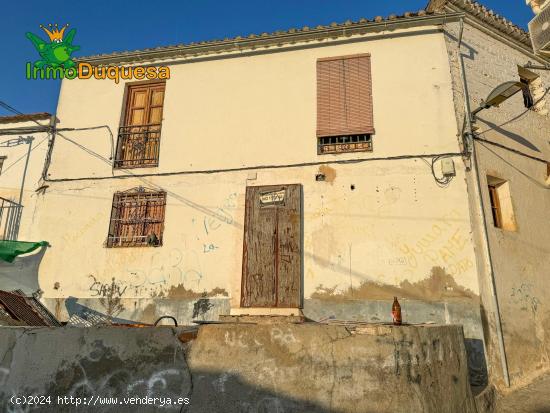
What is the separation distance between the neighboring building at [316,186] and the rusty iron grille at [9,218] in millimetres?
567

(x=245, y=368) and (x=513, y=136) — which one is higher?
(x=513, y=136)

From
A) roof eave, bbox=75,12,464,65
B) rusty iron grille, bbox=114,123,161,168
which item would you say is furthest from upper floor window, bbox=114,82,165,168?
roof eave, bbox=75,12,464,65

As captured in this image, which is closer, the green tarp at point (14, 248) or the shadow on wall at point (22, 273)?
the green tarp at point (14, 248)

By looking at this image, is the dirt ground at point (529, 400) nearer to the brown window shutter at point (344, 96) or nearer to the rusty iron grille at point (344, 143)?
the rusty iron grille at point (344, 143)

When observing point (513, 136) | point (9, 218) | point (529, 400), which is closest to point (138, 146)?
point (9, 218)

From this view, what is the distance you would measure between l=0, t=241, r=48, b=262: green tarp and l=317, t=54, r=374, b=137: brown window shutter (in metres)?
6.54

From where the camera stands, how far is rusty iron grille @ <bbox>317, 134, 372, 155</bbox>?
8461 millimetres

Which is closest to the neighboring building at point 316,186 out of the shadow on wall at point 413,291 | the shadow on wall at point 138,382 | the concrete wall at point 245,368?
the shadow on wall at point 413,291

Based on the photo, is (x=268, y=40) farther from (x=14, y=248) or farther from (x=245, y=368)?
(x=245, y=368)

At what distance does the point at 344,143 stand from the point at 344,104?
863 millimetres

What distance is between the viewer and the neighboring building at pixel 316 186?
24.7 ft

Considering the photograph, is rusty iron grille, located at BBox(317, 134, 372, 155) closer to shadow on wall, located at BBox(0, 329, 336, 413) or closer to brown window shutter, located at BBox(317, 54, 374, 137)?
brown window shutter, located at BBox(317, 54, 374, 137)

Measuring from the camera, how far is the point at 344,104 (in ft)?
28.7

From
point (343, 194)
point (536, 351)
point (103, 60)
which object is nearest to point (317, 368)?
point (343, 194)
